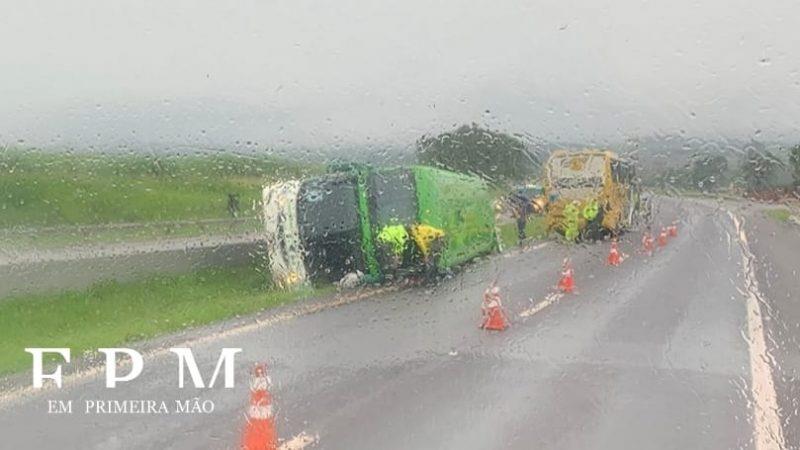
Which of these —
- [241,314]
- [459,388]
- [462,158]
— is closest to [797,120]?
[462,158]

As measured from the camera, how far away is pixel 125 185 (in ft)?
9.00

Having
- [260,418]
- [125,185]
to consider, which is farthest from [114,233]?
[260,418]

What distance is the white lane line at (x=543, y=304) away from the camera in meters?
2.86

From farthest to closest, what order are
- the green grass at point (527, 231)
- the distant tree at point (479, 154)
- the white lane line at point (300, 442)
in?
the white lane line at point (300, 442)
the green grass at point (527, 231)
the distant tree at point (479, 154)

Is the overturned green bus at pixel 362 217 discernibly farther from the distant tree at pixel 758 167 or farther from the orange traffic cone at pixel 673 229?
the distant tree at pixel 758 167

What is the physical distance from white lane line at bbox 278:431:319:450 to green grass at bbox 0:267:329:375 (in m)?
0.49

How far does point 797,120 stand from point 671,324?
0.66 m

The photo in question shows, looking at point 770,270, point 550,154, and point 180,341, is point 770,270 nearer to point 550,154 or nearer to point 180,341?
point 550,154

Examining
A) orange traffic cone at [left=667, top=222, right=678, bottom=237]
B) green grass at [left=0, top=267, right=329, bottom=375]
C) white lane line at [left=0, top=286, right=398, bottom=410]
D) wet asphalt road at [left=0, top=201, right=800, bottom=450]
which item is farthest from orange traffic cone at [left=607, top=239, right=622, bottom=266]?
green grass at [left=0, top=267, right=329, bottom=375]

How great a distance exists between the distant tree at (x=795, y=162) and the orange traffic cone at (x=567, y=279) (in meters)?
0.65

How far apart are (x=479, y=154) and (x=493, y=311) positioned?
485 millimetres

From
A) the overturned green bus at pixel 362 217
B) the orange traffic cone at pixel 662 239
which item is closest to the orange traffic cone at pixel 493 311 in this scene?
the overturned green bus at pixel 362 217

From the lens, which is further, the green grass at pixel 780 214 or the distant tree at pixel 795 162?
the green grass at pixel 780 214

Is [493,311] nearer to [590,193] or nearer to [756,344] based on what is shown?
[590,193]
